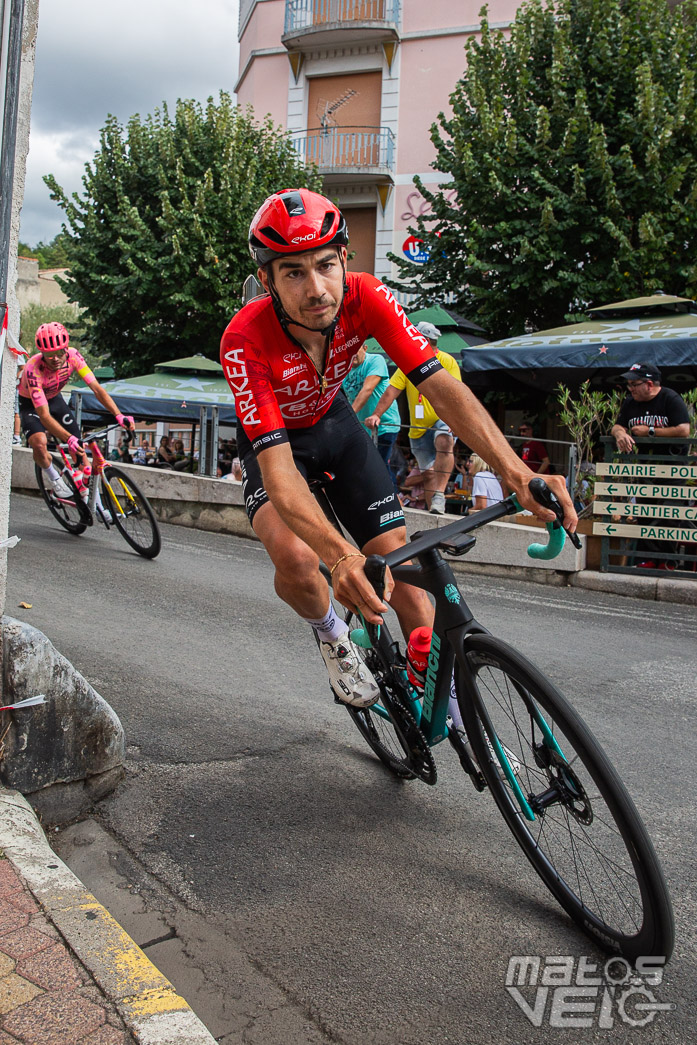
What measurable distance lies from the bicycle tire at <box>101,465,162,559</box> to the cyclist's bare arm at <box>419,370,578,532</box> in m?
6.16

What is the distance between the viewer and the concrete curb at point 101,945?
2.00 metres

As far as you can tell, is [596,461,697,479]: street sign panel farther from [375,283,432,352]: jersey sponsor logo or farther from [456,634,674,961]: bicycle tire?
[456,634,674,961]: bicycle tire

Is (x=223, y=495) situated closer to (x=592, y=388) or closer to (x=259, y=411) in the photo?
(x=592, y=388)

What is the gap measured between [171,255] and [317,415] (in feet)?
69.9

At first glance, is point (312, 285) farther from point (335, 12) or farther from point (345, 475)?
point (335, 12)

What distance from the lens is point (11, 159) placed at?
2.89 meters

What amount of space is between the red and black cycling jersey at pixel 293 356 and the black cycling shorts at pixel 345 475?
0.15m

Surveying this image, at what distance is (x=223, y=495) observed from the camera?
11.6 meters

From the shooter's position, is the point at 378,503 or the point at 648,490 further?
the point at 648,490

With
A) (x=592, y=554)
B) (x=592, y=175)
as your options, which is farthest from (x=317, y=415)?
(x=592, y=175)

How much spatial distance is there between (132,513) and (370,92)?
25.1 metres

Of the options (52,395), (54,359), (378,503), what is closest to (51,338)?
(54,359)

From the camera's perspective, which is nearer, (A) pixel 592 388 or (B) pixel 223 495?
(B) pixel 223 495

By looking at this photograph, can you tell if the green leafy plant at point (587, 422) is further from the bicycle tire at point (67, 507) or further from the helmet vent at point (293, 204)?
the helmet vent at point (293, 204)
